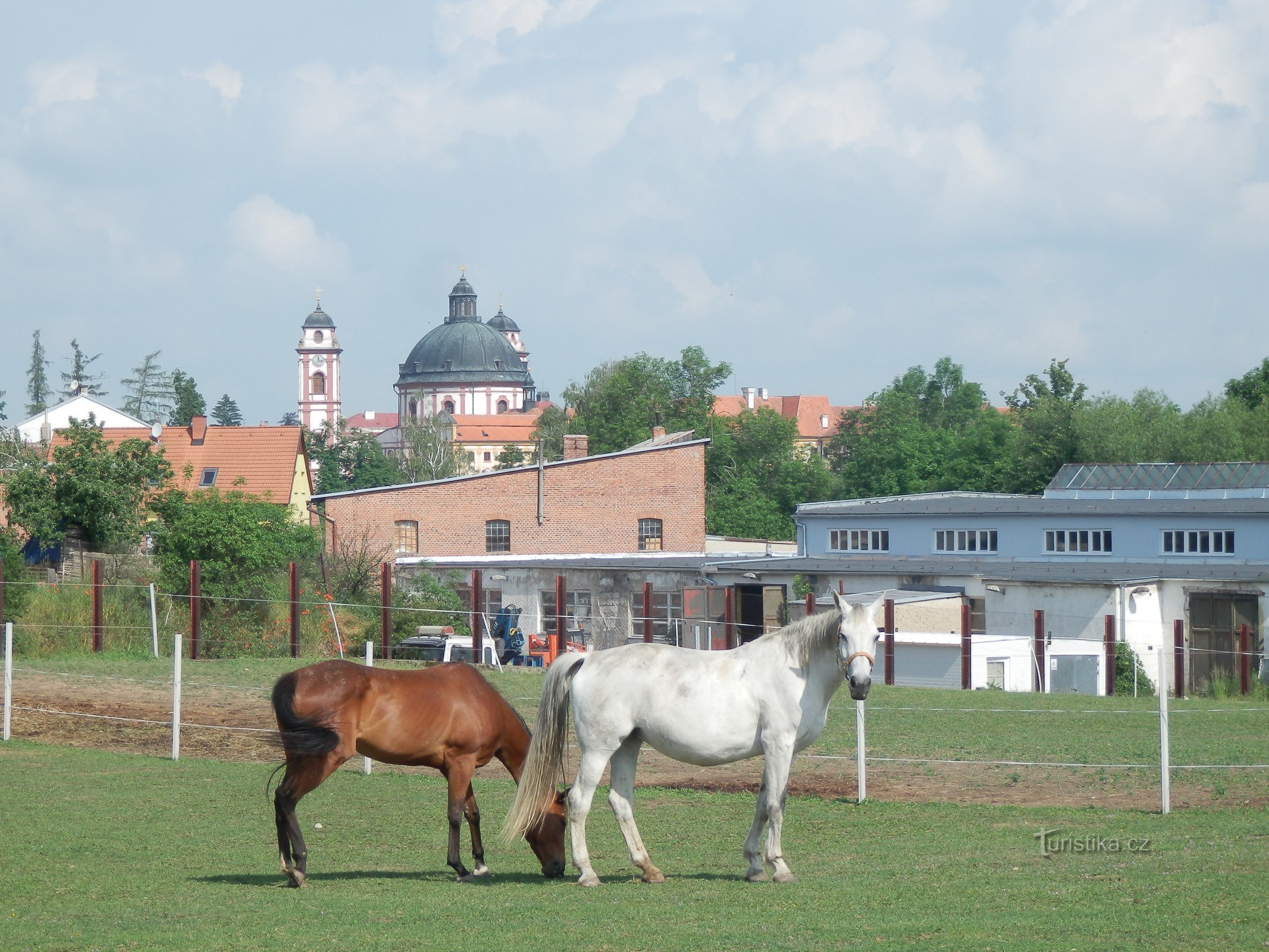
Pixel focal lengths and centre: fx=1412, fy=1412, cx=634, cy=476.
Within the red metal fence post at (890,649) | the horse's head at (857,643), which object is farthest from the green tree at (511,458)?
the horse's head at (857,643)

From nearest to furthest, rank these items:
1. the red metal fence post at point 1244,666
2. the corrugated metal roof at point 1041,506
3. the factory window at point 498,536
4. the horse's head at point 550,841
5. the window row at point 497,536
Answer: the horse's head at point 550,841
the red metal fence post at point 1244,666
the corrugated metal roof at point 1041,506
the window row at point 497,536
the factory window at point 498,536

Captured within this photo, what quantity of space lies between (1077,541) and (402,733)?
40453mm

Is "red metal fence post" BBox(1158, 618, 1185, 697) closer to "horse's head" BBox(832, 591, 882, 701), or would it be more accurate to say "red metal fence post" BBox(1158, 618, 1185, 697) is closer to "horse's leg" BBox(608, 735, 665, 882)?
"horse's head" BBox(832, 591, 882, 701)

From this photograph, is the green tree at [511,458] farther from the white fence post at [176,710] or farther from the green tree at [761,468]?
the white fence post at [176,710]

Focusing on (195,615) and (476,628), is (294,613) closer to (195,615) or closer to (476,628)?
(195,615)

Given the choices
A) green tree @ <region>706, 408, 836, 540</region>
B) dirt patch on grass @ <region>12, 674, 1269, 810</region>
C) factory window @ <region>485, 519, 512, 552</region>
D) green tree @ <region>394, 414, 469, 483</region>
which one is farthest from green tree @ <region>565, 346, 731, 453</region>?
dirt patch on grass @ <region>12, 674, 1269, 810</region>

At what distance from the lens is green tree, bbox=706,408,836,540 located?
317 ft

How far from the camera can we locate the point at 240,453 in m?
66.1

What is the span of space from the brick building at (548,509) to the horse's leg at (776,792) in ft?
128

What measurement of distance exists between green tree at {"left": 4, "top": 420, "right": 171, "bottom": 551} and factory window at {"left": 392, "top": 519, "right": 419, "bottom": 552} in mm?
15422

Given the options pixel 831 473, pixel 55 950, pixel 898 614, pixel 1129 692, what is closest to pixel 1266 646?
pixel 1129 692

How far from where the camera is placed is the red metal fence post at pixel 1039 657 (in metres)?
29.4

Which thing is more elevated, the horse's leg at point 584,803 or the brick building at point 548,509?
the brick building at point 548,509

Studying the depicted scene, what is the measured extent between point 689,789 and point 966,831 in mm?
3644
